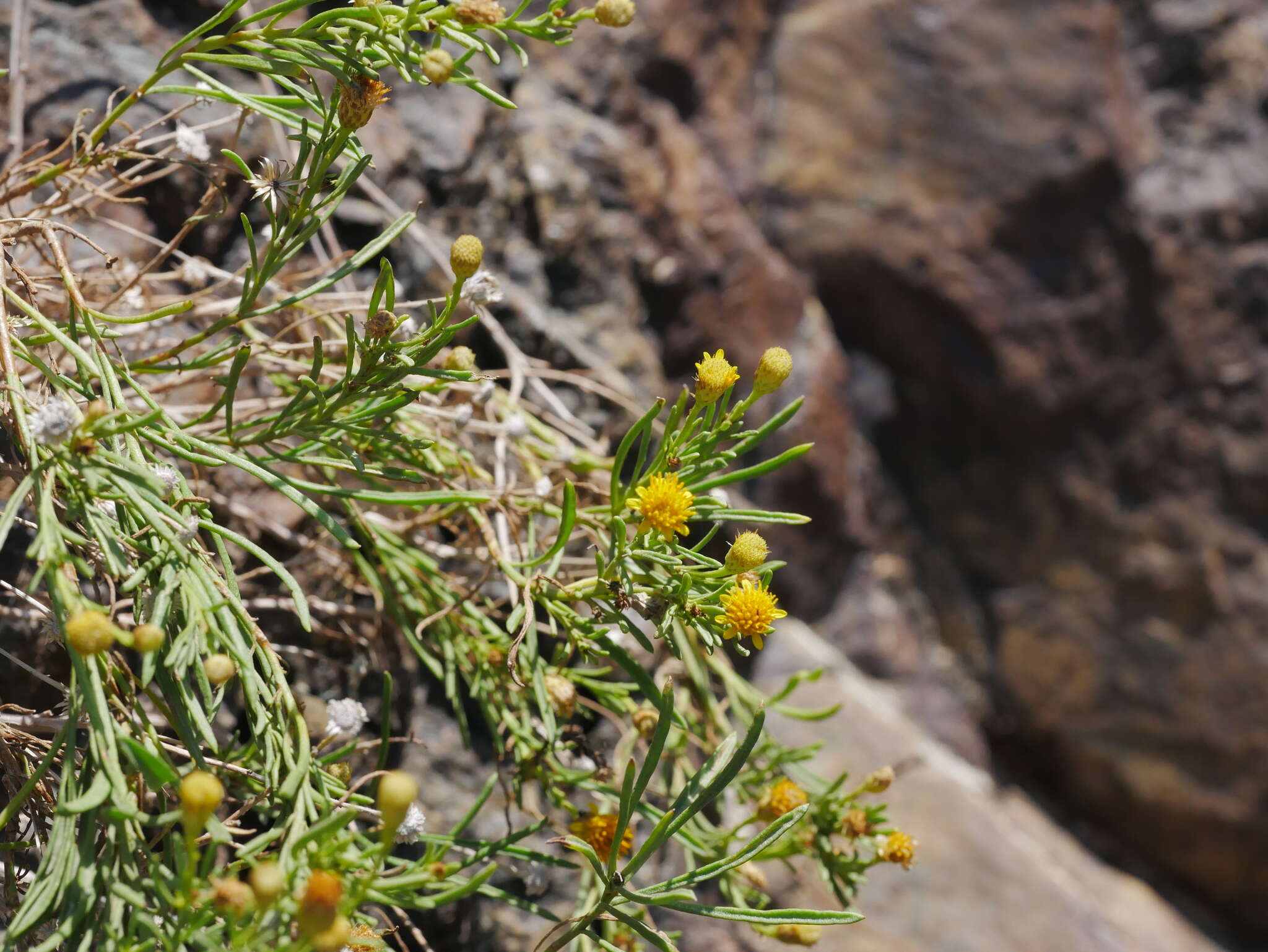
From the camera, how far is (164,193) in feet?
4.12

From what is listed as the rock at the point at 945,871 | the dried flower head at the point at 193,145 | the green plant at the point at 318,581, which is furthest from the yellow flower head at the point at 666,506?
the rock at the point at 945,871

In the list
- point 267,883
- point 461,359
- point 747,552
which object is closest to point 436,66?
point 461,359

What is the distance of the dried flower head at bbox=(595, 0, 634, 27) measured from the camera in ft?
2.43

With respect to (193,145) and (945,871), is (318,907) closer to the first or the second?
(193,145)

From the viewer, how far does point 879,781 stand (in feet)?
2.96

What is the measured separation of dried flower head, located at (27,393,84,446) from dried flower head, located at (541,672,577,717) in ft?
1.45

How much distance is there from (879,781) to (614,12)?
2.36 feet

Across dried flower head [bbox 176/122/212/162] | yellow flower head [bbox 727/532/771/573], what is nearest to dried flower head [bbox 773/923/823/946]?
yellow flower head [bbox 727/532/771/573]

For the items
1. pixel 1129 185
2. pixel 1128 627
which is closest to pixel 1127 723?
pixel 1128 627

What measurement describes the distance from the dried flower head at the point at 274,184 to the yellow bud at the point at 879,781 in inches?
28.6

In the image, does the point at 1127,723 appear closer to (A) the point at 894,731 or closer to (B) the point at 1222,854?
(B) the point at 1222,854

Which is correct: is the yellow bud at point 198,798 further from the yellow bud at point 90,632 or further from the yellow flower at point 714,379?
the yellow flower at point 714,379

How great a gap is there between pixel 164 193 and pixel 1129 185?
6.70 ft

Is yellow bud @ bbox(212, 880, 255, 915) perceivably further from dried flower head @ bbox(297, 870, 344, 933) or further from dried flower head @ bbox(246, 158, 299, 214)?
dried flower head @ bbox(246, 158, 299, 214)
